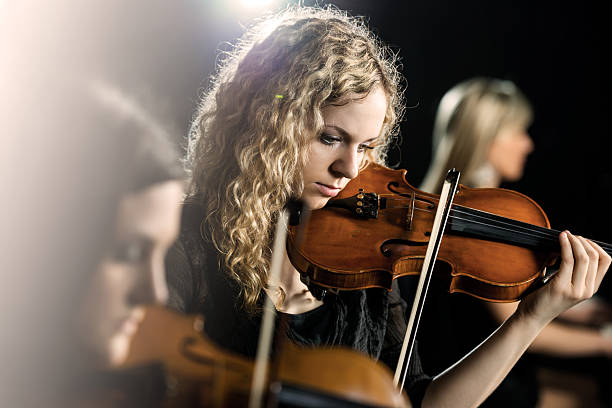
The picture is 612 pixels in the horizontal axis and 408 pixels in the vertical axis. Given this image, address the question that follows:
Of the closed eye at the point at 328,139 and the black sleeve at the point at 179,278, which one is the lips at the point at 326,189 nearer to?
the closed eye at the point at 328,139

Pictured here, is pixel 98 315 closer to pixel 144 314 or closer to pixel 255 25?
pixel 144 314

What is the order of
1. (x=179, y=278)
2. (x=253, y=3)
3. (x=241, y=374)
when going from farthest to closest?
1. (x=253, y=3)
2. (x=179, y=278)
3. (x=241, y=374)

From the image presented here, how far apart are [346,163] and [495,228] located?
0.38 meters

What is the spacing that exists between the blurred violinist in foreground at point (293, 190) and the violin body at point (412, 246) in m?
0.05

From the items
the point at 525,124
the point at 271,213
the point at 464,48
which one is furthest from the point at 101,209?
the point at 464,48

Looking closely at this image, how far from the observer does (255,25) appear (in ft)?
3.91

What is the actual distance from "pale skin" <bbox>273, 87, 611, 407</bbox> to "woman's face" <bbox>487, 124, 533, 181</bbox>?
0.68 m

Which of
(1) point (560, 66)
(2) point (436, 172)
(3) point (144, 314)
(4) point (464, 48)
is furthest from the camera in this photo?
(1) point (560, 66)

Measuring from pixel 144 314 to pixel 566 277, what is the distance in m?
0.86

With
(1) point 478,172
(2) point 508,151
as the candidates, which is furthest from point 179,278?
(2) point 508,151

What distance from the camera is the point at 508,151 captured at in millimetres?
1667

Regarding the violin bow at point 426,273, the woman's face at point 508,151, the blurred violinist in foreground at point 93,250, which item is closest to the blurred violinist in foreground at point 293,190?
the violin bow at point 426,273

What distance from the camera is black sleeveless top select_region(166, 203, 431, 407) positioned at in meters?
0.91

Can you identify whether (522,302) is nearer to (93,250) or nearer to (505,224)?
(505,224)
